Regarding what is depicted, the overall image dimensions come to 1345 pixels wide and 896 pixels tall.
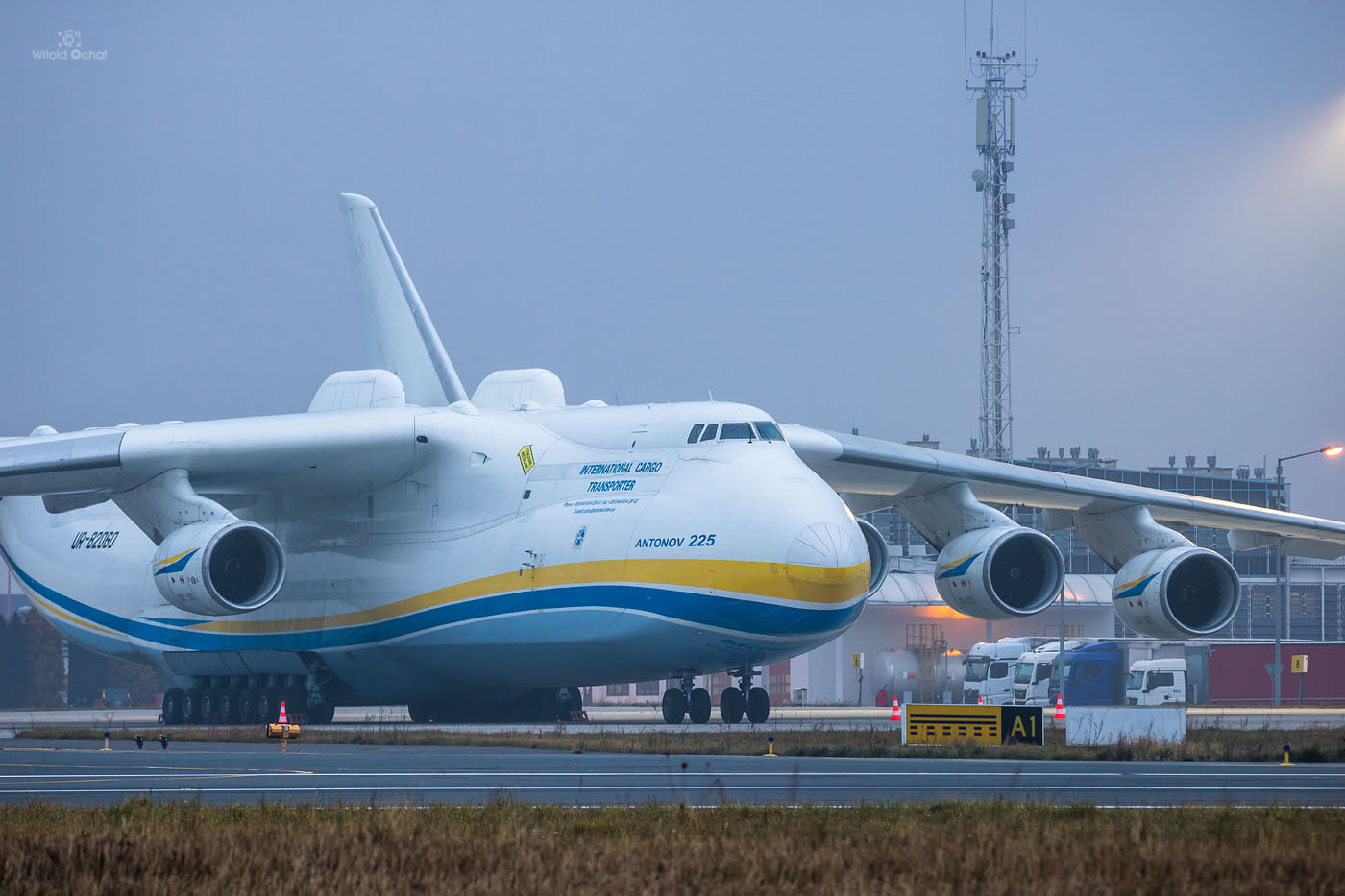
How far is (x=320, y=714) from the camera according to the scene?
28859 mm

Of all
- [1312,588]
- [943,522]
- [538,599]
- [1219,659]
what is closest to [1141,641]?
[1219,659]

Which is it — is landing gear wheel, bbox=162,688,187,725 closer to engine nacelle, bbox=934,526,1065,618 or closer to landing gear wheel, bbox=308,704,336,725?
landing gear wheel, bbox=308,704,336,725

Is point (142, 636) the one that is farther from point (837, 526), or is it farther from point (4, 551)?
point (837, 526)

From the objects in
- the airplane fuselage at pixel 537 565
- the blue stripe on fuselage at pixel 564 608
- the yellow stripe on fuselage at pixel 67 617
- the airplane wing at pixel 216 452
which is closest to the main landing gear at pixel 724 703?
the airplane fuselage at pixel 537 565

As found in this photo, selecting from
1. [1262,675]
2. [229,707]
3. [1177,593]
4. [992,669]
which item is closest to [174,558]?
[229,707]

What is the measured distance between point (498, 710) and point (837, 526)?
8540 mm

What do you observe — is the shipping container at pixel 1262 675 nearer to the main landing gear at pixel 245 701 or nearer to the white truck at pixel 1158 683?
the white truck at pixel 1158 683

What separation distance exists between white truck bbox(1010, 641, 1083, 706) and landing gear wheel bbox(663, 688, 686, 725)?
18886mm

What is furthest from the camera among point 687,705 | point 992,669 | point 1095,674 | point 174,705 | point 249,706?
point 992,669

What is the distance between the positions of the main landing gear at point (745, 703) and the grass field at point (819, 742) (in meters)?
1.96

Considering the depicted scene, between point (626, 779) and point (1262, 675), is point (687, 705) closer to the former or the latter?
point (626, 779)

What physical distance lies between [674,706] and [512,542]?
335 cm

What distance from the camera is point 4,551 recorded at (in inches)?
1318

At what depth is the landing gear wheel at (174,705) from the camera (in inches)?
1200
